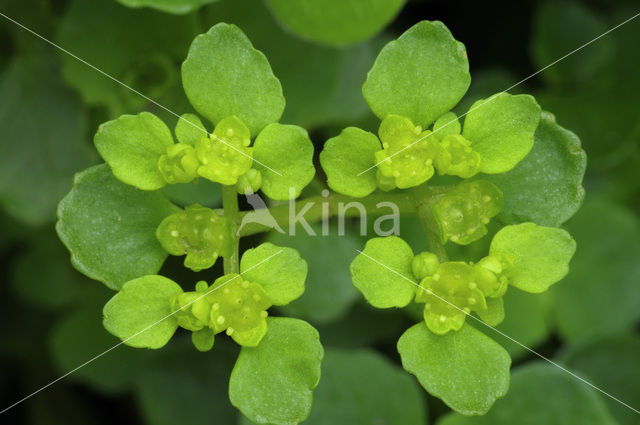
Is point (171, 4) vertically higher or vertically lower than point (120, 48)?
higher

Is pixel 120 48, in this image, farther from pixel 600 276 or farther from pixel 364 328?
pixel 600 276

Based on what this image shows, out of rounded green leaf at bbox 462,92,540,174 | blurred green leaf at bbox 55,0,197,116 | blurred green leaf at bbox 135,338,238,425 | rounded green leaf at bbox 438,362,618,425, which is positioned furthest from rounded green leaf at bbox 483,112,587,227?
blurred green leaf at bbox 135,338,238,425

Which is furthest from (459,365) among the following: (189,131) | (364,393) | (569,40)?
(569,40)

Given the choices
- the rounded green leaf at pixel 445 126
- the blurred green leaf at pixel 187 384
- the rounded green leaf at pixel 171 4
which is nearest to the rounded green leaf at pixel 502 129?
the rounded green leaf at pixel 445 126

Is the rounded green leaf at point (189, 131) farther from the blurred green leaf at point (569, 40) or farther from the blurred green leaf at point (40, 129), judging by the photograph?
the blurred green leaf at point (569, 40)

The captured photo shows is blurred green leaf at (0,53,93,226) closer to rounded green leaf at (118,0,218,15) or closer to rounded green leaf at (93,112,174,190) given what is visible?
rounded green leaf at (118,0,218,15)

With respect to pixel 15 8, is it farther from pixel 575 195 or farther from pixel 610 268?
pixel 610 268

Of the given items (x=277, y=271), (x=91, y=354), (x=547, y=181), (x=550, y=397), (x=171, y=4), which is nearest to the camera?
(x=277, y=271)

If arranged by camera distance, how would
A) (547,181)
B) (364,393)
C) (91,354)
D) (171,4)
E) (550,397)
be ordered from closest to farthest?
(547,181) → (171,4) → (550,397) → (364,393) → (91,354)
